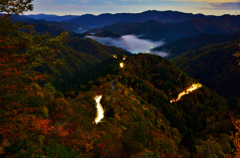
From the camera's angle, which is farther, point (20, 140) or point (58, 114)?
point (58, 114)

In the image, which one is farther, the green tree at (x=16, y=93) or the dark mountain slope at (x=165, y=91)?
the dark mountain slope at (x=165, y=91)

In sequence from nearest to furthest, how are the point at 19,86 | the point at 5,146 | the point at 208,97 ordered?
1. the point at 5,146
2. the point at 19,86
3. the point at 208,97

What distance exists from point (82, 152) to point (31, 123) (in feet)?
31.9

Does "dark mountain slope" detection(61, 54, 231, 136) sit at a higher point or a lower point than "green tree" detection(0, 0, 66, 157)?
lower

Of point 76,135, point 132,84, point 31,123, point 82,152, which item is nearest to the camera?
point 31,123

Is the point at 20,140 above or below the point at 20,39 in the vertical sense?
below

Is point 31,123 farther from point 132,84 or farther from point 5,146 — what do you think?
point 132,84

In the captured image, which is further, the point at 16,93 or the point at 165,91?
the point at 165,91

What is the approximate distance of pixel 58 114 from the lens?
2900 cm

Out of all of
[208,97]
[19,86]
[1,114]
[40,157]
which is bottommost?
[208,97]

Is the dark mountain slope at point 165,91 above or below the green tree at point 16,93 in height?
below

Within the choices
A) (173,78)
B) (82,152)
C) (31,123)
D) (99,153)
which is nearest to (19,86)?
(31,123)

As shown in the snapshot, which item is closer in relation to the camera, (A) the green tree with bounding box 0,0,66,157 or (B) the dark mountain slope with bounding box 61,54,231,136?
(A) the green tree with bounding box 0,0,66,157

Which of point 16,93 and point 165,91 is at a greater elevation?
point 16,93
